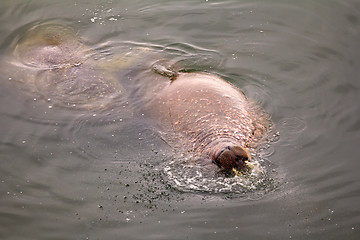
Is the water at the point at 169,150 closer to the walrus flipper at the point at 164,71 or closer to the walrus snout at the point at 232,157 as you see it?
the walrus snout at the point at 232,157

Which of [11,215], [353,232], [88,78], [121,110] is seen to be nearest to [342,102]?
[353,232]

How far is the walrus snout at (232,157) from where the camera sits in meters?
4.77

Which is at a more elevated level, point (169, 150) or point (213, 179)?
point (169, 150)

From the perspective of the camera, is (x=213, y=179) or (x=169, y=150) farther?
(x=169, y=150)

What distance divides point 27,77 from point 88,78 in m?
0.88

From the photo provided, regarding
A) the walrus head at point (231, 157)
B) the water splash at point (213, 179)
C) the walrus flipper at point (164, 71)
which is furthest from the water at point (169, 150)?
the walrus flipper at point (164, 71)

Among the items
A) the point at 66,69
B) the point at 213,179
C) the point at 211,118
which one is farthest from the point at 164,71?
the point at 213,179

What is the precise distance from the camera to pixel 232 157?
4789 mm

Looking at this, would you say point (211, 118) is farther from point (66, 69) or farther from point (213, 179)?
point (66, 69)

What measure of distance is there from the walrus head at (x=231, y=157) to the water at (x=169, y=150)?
0.29 meters

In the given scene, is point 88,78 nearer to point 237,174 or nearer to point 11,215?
point 11,215

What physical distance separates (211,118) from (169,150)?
586mm

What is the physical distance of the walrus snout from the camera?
477 cm

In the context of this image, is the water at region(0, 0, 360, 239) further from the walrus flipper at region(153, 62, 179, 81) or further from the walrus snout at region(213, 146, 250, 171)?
the walrus flipper at region(153, 62, 179, 81)
